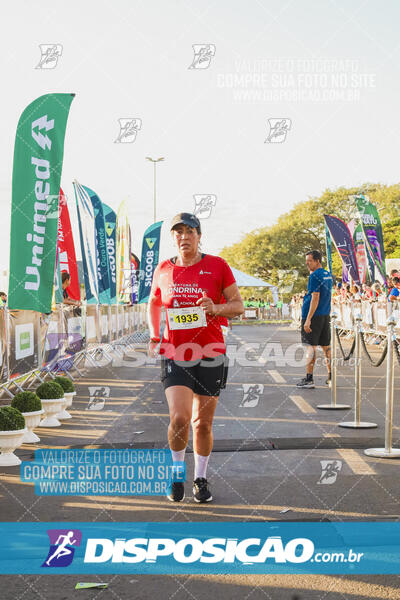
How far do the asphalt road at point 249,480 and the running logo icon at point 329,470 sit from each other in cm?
2

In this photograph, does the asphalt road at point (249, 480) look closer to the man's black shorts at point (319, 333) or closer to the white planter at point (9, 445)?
the white planter at point (9, 445)

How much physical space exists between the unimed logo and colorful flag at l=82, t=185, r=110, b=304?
49.2 feet

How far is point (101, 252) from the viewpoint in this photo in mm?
19609

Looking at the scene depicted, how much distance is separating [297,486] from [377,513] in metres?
0.88

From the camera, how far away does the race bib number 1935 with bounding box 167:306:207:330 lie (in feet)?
18.0

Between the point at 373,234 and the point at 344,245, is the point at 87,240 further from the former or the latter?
the point at 344,245

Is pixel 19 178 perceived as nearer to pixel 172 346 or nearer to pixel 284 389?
pixel 172 346

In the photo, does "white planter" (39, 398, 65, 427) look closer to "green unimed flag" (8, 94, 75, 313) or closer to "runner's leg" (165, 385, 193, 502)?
"green unimed flag" (8, 94, 75, 313)

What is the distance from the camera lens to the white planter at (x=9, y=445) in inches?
266

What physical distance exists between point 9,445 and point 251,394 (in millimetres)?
5822

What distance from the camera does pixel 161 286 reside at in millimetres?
5750

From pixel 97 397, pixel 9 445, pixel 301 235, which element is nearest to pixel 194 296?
pixel 9 445

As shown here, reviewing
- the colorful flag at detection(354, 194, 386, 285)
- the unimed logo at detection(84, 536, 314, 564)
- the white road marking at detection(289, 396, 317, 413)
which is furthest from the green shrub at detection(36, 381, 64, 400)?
the colorful flag at detection(354, 194, 386, 285)

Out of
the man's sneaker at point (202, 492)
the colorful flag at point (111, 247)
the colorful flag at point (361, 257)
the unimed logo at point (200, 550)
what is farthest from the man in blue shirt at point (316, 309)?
the colorful flag at point (361, 257)
